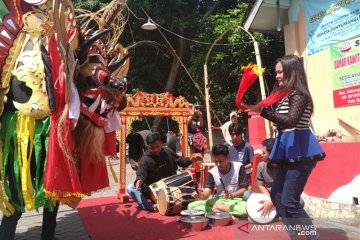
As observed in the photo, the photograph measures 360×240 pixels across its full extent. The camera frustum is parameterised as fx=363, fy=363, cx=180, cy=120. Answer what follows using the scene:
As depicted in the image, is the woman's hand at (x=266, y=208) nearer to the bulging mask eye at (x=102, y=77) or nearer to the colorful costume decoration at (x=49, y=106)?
the colorful costume decoration at (x=49, y=106)

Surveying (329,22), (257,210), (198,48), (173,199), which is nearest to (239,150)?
(173,199)

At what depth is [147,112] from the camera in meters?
6.70

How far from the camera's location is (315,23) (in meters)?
6.46

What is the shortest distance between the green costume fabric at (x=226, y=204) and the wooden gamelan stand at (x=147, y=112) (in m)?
1.94

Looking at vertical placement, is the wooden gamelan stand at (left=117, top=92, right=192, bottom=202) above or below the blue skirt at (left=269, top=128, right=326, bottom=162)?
above

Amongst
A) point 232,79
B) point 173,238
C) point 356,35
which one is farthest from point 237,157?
point 232,79

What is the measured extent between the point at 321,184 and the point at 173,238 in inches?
85.4

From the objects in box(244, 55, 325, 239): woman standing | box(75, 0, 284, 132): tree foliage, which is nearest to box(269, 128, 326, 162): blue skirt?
box(244, 55, 325, 239): woman standing

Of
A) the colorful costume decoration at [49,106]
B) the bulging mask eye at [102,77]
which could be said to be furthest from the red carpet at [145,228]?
the bulging mask eye at [102,77]

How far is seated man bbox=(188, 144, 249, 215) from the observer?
15.0ft

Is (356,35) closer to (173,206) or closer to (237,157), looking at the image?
(237,157)

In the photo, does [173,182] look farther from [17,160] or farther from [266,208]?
[17,160]

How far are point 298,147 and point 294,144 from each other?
4cm

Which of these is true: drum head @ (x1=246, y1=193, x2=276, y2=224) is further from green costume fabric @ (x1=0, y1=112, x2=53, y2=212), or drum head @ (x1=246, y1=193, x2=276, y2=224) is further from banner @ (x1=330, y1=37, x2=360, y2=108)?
banner @ (x1=330, y1=37, x2=360, y2=108)
